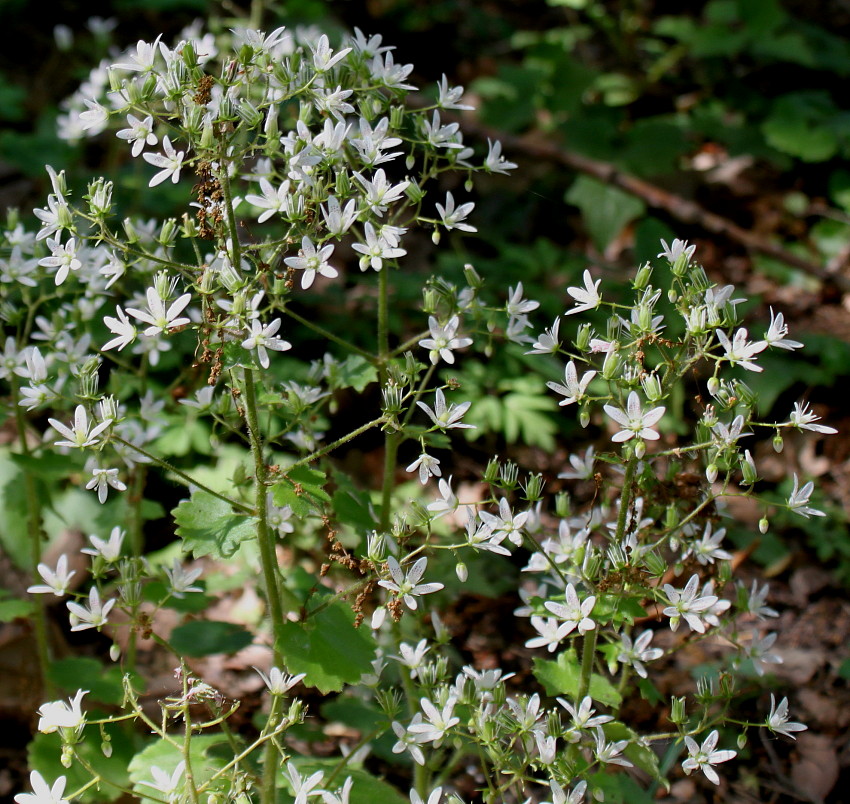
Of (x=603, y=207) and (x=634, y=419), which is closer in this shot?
(x=634, y=419)

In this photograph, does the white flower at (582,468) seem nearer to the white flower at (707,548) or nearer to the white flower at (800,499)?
the white flower at (707,548)

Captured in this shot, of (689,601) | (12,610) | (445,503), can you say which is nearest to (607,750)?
(689,601)

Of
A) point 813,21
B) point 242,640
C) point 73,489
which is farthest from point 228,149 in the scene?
point 813,21

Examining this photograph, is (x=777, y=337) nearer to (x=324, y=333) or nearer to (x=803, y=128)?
(x=324, y=333)

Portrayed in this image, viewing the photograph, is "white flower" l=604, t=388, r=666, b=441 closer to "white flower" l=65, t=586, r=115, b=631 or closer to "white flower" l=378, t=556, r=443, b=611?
"white flower" l=378, t=556, r=443, b=611

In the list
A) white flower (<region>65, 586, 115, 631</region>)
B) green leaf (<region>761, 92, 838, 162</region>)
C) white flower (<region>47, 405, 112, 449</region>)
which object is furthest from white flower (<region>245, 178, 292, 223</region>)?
green leaf (<region>761, 92, 838, 162</region>)
